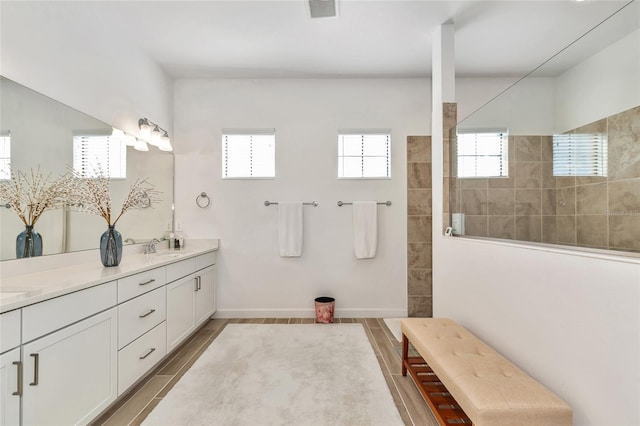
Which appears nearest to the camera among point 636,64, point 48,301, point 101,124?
point 48,301

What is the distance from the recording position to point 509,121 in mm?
2348

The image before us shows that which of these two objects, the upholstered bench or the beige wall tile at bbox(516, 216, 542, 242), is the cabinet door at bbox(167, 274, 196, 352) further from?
the beige wall tile at bbox(516, 216, 542, 242)

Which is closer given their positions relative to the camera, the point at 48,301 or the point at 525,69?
the point at 48,301

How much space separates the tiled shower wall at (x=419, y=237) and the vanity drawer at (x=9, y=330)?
10.1 ft

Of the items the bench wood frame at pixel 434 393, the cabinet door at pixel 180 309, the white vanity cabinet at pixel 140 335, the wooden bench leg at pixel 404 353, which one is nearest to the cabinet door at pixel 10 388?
the white vanity cabinet at pixel 140 335

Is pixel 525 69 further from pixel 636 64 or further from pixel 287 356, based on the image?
pixel 287 356

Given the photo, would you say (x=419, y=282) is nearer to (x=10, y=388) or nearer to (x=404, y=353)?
(x=404, y=353)

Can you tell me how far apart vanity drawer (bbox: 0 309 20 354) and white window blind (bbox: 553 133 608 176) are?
3052mm

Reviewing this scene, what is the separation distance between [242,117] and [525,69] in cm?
317

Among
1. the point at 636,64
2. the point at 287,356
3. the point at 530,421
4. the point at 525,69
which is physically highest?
→ the point at 525,69

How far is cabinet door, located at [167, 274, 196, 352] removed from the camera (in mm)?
2258

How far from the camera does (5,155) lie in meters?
1.54

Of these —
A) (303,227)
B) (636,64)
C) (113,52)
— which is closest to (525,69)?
(636,64)

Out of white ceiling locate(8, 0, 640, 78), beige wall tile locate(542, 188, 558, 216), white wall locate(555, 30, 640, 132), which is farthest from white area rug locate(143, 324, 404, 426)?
white ceiling locate(8, 0, 640, 78)
